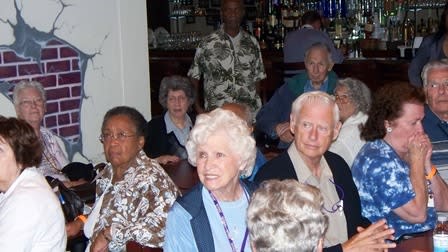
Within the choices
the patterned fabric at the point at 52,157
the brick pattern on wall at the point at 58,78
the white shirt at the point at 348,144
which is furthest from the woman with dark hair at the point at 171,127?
the white shirt at the point at 348,144

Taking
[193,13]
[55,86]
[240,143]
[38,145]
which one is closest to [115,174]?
[38,145]

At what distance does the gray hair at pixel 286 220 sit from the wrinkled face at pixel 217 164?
491 millimetres

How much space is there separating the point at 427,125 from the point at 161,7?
8928 millimetres

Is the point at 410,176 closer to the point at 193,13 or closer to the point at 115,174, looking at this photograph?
the point at 115,174

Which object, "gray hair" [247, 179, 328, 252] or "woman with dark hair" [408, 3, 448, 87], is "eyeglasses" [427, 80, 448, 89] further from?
"gray hair" [247, 179, 328, 252]

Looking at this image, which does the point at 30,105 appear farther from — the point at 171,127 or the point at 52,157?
the point at 171,127

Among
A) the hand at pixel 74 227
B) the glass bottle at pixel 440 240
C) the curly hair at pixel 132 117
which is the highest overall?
the curly hair at pixel 132 117

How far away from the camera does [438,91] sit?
4.00m

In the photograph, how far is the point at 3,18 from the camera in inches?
171

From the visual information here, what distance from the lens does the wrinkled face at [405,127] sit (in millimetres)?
3293

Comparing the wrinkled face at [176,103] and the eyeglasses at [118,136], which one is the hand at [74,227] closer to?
the eyeglasses at [118,136]

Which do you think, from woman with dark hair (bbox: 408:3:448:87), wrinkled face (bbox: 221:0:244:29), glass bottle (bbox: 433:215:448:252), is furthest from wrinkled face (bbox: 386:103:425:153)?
wrinkled face (bbox: 221:0:244:29)

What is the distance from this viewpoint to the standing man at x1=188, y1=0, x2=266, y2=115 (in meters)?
6.34

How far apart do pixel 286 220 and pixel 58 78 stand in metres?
2.94
